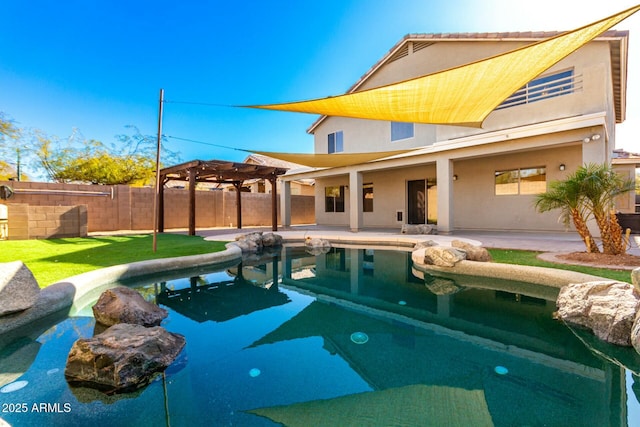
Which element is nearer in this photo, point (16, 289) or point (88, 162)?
point (16, 289)

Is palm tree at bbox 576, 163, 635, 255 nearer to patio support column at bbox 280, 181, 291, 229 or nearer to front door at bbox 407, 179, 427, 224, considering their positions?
front door at bbox 407, 179, 427, 224

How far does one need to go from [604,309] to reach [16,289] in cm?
556

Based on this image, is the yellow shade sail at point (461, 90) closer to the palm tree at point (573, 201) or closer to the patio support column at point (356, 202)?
the palm tree at point (573, 201)

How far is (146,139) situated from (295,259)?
17.9 meters

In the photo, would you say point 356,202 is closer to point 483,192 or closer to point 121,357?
point 483,192

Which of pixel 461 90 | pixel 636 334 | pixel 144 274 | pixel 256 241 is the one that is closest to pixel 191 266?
pixel 144 274

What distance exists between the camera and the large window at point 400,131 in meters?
10.9

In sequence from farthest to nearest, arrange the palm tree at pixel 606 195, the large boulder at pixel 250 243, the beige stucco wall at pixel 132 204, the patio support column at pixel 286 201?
the patio support column at pixel 286 201
the beige stucco wall at pixel 132 204
the large boulder at pixel 250 243
the palm tree at pixel 606 195

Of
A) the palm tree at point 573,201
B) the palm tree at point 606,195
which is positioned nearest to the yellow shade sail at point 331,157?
the palm tree at point 573,201

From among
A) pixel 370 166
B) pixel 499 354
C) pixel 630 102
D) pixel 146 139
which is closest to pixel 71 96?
pixel 146 139

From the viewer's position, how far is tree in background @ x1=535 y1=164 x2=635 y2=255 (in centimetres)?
509

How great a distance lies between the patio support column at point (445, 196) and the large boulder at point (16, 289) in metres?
9.06

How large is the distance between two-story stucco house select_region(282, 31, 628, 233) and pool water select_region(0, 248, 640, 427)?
5.50 m

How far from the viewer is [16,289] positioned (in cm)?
280
